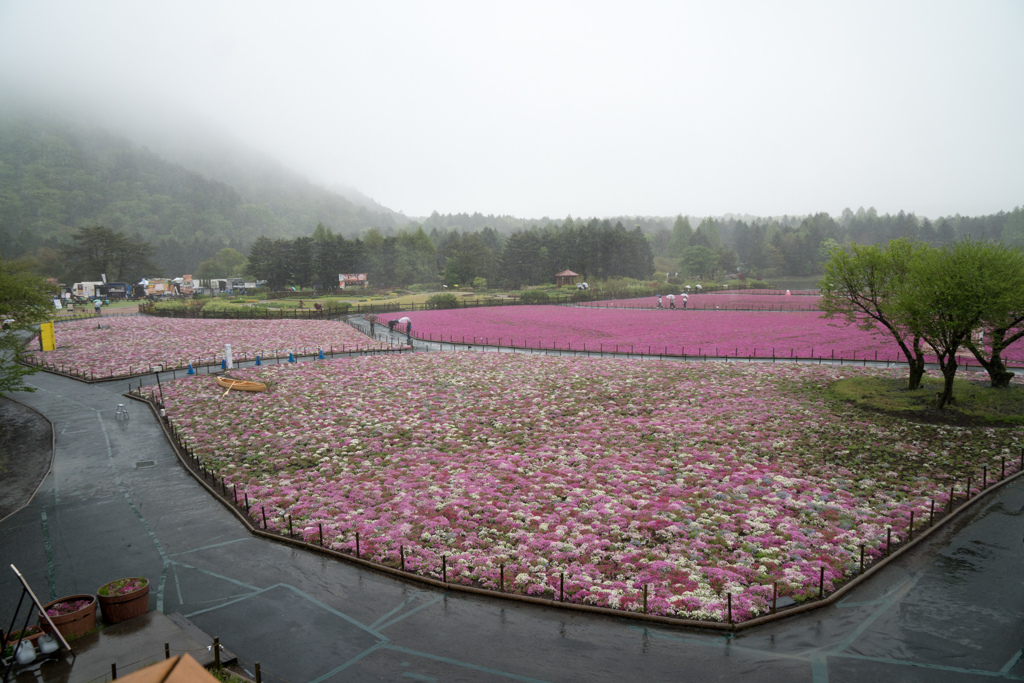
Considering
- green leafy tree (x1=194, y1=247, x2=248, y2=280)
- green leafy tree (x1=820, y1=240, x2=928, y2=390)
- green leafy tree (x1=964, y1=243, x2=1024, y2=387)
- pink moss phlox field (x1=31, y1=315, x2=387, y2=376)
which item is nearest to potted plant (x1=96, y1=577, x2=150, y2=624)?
green leafy tree (x1=964, y1=243, x2=1024, y2=387)

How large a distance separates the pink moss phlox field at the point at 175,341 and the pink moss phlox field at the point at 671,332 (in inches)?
476

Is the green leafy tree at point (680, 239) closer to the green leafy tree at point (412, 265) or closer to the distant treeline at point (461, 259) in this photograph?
the distant treeline at point (461, 259)

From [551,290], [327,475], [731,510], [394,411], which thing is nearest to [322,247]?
[551,290]

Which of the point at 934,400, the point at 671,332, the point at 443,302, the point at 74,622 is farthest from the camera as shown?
the point at 443,302

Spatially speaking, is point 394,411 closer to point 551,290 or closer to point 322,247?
point 551,290

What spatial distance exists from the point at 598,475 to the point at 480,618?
9218 mm

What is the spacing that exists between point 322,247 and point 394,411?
346 feet

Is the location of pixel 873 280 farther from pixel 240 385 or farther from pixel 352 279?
pixel 352 279

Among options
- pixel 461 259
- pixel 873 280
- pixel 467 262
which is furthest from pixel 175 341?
pixel 467 262

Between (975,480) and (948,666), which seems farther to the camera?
(975,480)

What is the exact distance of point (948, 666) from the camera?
36.3 feet

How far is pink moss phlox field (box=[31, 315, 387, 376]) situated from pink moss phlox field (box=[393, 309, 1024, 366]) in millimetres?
12083

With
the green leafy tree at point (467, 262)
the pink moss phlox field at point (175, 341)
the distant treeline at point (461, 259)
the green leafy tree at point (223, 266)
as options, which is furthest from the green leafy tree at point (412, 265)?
the pink moss phlox field at point (175, 341)

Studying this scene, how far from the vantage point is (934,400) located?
98.7 feet
